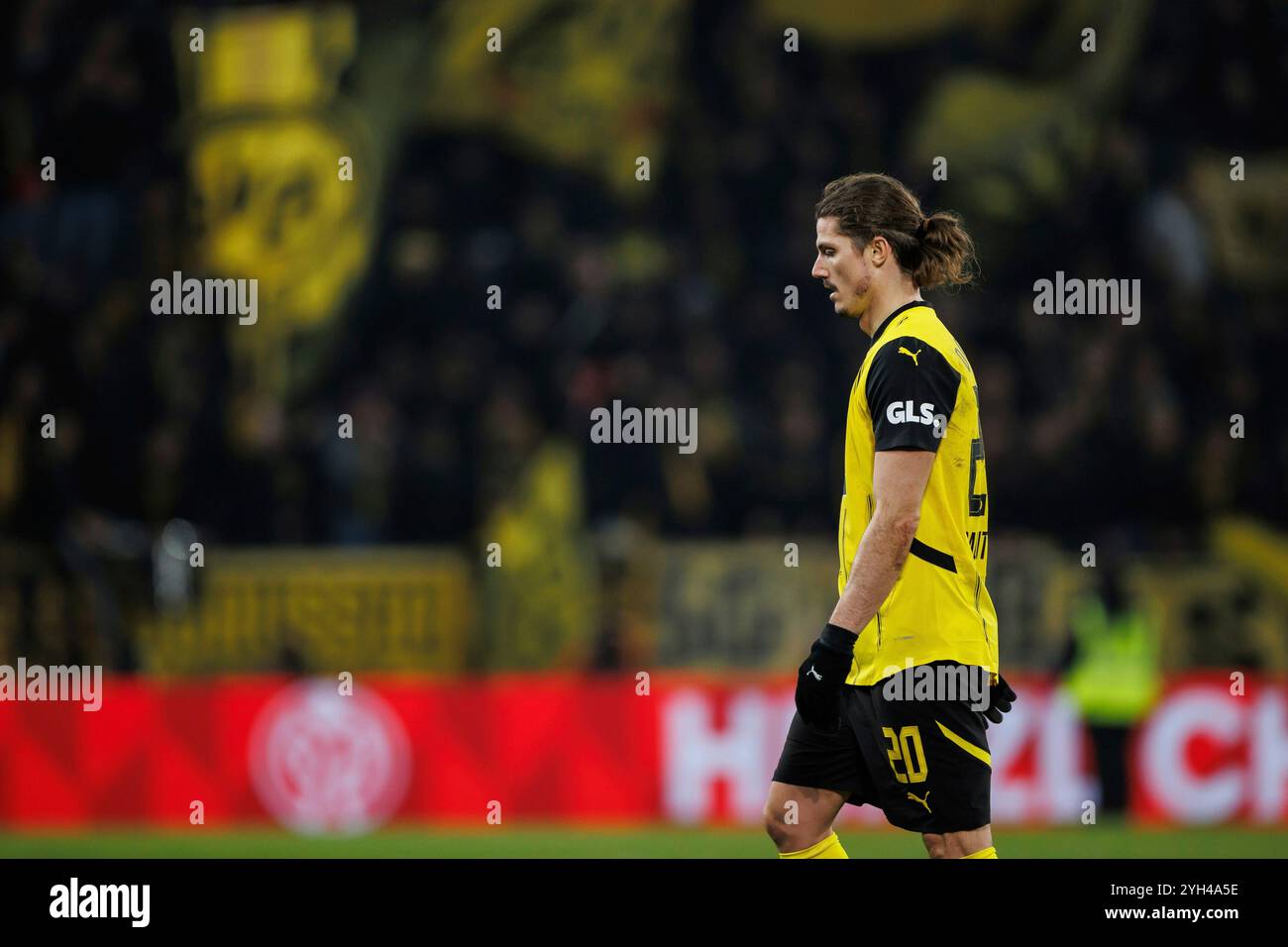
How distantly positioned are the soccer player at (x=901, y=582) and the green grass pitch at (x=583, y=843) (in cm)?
474

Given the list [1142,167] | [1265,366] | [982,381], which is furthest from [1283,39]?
[982,381]

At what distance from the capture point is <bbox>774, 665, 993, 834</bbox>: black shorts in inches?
177

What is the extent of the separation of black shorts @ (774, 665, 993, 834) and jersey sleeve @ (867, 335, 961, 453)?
0.62 m

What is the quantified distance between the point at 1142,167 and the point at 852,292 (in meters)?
10.1

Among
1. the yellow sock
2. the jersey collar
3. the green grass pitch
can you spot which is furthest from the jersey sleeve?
the green grass pitch

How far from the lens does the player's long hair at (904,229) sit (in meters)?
4.73

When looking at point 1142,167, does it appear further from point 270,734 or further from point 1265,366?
point 270,734

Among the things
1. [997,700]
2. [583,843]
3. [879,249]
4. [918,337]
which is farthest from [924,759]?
[583,843]

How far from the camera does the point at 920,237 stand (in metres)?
4.74

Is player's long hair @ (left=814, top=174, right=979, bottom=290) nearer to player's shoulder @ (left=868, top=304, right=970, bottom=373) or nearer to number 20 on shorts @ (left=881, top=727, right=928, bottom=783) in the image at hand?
player's shoulder @ (left=868, top=304, right=970, bottom=373)

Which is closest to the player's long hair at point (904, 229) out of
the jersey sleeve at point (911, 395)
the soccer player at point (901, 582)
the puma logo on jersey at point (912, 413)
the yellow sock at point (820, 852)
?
the soccer player at point (901, 582)

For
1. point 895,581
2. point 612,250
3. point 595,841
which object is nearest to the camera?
point 895,581

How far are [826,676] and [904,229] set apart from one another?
113cm

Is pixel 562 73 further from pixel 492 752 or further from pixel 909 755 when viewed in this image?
pixel 909 755
